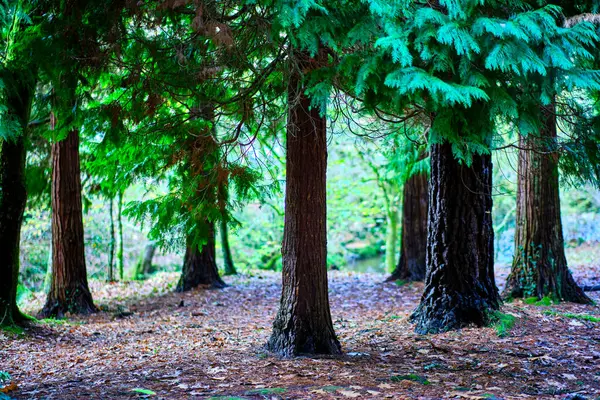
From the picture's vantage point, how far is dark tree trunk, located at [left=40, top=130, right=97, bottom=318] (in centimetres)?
1072

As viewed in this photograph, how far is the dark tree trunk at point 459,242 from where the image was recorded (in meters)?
7.29

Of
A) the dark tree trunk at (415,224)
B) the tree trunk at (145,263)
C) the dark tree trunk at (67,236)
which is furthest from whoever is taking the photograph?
the tree trunk at (145,263)

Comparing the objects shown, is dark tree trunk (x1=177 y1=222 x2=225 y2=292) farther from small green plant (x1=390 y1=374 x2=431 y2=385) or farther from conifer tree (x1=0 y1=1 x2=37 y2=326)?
small green plant (x1=390 y1=374 x2=431 y2=385)

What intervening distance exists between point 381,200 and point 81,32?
16.7 meters

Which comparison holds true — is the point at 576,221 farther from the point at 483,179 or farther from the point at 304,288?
the point at 304,288

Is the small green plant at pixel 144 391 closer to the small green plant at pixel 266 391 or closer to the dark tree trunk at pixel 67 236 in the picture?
the small green plant at pixel 266 391

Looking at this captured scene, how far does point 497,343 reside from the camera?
21.5 feet

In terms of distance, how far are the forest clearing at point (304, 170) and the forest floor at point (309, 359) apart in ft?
0.14

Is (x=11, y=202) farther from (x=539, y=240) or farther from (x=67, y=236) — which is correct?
(x=539, y=240)

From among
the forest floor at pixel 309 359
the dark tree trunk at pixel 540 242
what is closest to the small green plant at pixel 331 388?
the forest floor at pixel 309 359

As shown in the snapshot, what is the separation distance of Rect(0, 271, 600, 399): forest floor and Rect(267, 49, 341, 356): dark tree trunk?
1.04 feet

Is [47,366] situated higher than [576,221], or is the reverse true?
[576,221]

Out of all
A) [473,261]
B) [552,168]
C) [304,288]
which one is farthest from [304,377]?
[552,168]

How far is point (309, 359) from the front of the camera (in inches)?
248
